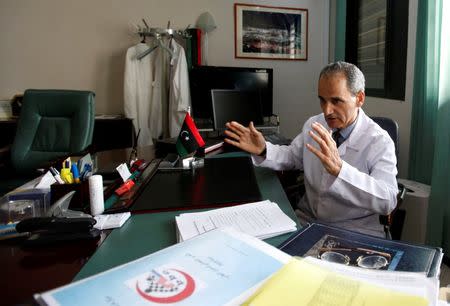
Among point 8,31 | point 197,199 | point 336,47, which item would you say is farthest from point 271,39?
point 197,199

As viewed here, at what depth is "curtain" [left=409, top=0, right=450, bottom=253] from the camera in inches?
81.2

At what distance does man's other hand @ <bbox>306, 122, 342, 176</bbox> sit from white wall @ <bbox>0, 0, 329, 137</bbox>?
9.41 feet

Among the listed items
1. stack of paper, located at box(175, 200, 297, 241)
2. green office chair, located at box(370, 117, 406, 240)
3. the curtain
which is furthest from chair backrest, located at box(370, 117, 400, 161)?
stack of paper, located at box(175, 200, 297, 241)

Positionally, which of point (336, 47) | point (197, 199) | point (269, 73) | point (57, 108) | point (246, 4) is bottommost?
point (197, 199)

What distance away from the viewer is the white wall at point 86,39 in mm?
3559

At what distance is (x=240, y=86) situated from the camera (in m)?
3.43

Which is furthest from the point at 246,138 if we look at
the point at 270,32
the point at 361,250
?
the point at 270,32

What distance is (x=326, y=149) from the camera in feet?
3.88

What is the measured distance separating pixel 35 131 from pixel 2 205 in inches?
67.1

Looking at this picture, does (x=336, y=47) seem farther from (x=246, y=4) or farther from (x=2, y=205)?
(x=2, y=205)

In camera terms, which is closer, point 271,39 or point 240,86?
point 240,86

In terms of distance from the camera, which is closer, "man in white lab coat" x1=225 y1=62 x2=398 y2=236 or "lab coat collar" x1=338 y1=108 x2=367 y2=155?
"man in white lab coat" x1=225 y1=62 x2=398 y2=236

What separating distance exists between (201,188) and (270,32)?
3.06m

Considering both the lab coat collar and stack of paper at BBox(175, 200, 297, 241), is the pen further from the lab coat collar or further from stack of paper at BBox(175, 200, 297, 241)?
the lab coat collar
